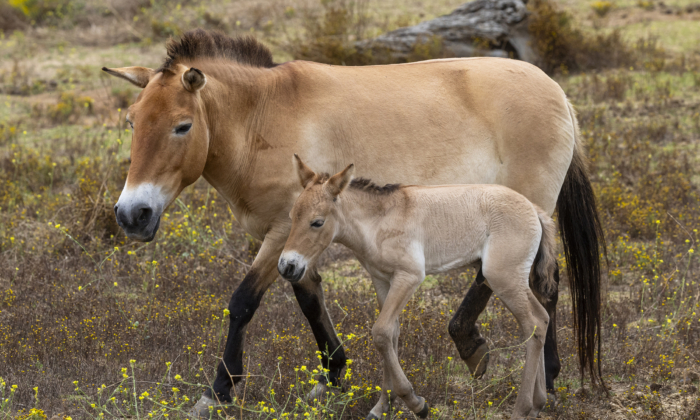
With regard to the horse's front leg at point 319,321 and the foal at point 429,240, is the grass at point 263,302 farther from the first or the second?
the foal at point 429,240

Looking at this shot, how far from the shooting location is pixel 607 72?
11.7 m

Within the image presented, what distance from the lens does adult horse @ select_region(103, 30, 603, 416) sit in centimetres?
432

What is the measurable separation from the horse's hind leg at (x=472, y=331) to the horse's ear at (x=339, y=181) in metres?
1.43

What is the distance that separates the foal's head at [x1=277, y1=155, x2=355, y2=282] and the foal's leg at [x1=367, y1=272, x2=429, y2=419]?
1.52ft

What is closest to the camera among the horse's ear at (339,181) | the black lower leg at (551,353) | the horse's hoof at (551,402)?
the horse's ear at (339,181)

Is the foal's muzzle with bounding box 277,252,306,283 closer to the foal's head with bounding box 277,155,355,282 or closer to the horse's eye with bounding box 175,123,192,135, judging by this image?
the foal's head with bounding box 277,155,355,282

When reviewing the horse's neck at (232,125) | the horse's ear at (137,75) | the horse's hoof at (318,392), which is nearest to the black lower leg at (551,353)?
the horse's hoof at (318,392)

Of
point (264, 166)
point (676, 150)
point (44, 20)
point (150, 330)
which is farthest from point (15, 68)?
point (676, 150)

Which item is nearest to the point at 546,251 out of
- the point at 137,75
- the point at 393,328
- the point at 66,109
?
the point at 393,328

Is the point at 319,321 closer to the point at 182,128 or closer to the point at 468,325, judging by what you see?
the point at 468,325

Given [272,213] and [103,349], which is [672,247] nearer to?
[272,213]

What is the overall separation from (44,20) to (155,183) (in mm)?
15018

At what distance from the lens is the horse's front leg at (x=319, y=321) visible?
4.75 metres

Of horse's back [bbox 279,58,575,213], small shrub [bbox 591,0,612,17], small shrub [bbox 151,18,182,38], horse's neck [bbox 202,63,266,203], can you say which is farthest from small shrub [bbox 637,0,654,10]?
horse's neck [bbox 202,63,266,203]
